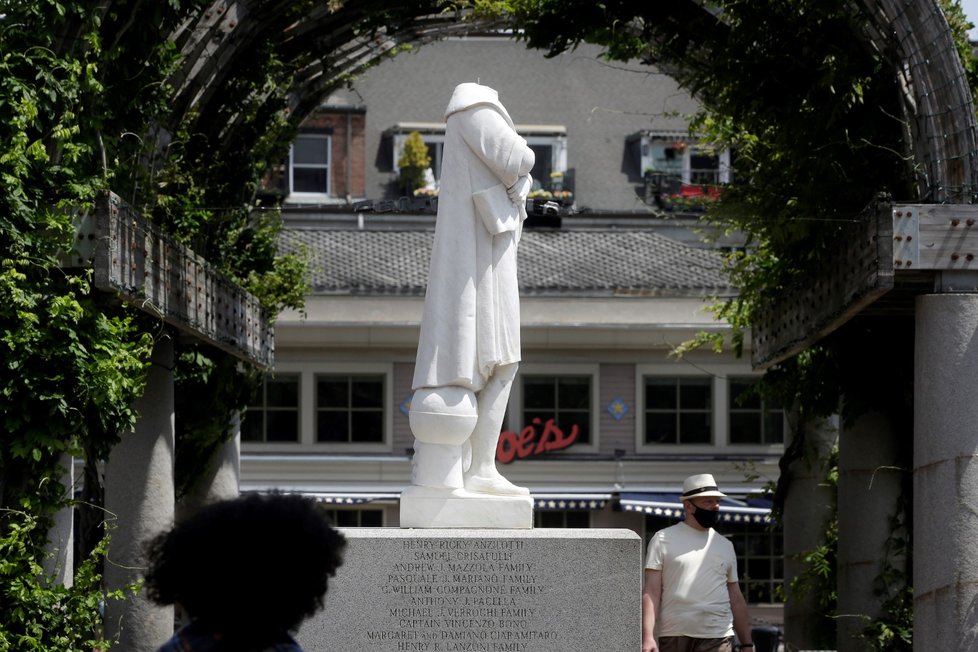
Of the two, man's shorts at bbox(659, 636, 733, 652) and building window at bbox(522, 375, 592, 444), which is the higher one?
building window at bbox(522, 375, 592, 444)

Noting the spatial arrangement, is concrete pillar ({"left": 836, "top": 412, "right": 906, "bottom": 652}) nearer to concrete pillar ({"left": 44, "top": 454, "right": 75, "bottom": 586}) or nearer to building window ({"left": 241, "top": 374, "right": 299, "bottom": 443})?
concrete pillar ({"left": 44, "top": 454, "right": 75, "bottom": 586})

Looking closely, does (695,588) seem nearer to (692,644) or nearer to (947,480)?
(692,644)

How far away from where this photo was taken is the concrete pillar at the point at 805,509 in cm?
2100

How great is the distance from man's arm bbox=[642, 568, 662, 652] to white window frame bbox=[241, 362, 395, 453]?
77.0 feet

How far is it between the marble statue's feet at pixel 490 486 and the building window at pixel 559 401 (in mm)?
24208

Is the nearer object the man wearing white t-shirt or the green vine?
the man wearing white t-shirt

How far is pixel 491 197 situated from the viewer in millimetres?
11945

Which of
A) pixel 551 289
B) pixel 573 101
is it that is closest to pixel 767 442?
pixel 551 289

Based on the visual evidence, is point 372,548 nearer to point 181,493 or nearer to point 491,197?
point 491,197

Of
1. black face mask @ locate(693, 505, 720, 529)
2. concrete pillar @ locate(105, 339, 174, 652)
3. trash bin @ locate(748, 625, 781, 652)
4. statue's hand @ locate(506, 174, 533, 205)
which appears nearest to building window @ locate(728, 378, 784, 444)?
trash bin @ locate(748, 625, 781, 652)

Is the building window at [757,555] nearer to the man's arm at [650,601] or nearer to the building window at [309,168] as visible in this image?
the building window at [309,168]

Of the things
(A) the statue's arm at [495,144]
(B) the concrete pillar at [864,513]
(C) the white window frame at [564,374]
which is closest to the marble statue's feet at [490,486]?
(A) the statue's arm at [495,144]

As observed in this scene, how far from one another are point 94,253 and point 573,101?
32.1m

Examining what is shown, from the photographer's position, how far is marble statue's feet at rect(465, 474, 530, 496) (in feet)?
38.7
